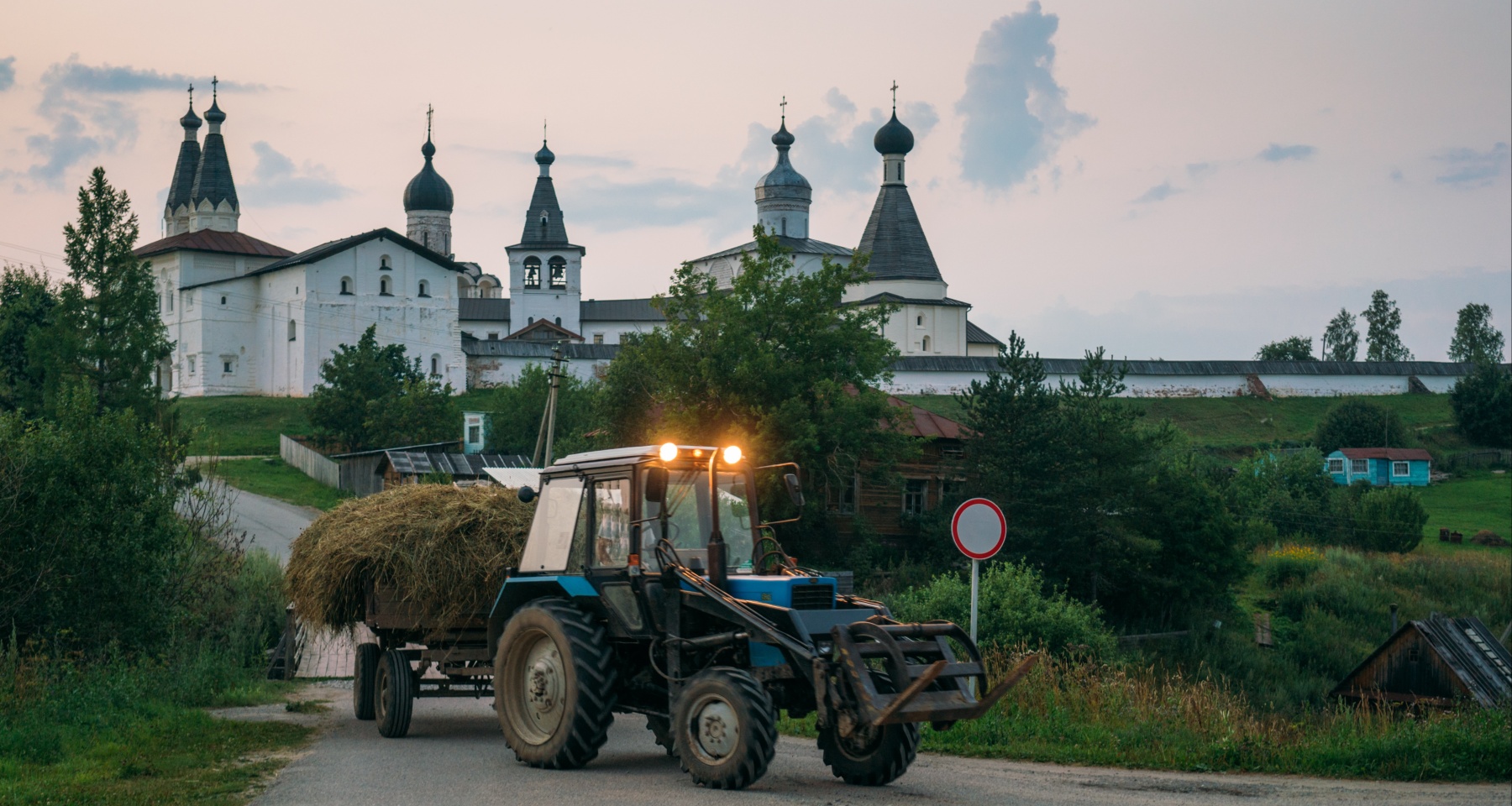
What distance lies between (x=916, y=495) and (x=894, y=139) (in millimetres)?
48128

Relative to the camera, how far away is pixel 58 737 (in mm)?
11883

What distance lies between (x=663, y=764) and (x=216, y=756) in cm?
374

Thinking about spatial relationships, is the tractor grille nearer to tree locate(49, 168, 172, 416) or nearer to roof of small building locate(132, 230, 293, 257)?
tree locate(49, 168, 172, 416)

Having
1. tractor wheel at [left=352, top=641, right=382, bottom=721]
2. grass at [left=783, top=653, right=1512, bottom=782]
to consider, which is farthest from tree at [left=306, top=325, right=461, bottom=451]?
grass at [left=783, top=653, right=1512, bottom=782]

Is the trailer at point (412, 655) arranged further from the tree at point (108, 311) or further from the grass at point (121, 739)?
the tree at point (108, 311)

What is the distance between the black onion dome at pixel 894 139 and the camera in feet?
300

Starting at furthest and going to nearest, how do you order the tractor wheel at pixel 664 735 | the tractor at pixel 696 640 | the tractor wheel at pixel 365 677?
1. the tractor wheel at pixel 365 677
2. the tractor wheel at pixel 664 735
3. the tractor at pixel 696 640

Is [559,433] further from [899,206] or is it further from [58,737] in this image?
[58,737]

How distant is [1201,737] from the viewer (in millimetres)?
12445

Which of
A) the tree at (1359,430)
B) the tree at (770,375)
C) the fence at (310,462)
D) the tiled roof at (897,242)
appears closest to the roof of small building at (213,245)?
the fence at (310,462)

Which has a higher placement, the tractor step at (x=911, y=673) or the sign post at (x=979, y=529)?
the sign post at (x=979, y=529)

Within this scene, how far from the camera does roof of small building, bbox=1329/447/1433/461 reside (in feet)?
216

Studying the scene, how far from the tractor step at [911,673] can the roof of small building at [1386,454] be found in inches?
2437

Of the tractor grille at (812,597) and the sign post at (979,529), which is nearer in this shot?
the tractor grille at (812,597)
